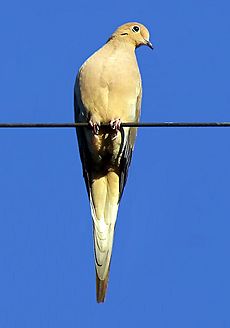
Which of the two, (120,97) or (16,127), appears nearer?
(16,127)

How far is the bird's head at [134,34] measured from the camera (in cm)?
880

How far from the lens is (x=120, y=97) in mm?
8016

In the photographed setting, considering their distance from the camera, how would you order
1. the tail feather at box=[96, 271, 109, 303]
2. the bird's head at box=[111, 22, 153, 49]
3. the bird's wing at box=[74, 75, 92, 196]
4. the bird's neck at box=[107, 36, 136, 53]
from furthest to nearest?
the bird's head at box=[111, 22, 153, 49], the bird's neck at box=[107, 36, 136, 53], the bird's wing at box=[74, 75, 92, 196], the tail feather at box=[96, 271, 109, 303]

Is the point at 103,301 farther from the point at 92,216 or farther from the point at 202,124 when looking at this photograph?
the point at 202,124

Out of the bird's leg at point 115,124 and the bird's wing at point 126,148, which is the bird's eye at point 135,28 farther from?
the bird's leg at point 115,124

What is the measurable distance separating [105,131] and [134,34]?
1.28 m

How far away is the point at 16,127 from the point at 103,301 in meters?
2.22

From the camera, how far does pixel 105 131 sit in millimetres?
8016

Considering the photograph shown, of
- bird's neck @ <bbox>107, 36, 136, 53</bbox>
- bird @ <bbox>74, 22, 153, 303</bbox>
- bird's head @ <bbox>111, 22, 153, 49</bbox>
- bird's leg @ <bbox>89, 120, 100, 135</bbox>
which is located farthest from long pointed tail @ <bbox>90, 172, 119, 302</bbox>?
bird's head @ <bbox>111, 22, 153, 49</bbox>

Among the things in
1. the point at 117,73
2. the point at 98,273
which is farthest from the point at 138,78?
the point at 98,273

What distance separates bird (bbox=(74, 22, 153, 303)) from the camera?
26.1 ft

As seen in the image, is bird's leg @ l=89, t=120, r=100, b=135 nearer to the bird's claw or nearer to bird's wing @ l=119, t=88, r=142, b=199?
the bird's claw

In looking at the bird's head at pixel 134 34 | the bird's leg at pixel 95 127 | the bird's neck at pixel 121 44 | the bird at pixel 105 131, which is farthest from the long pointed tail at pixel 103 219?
the bird's head at pixel 134 34

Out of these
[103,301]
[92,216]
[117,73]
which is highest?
[117,73]
